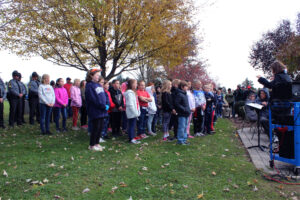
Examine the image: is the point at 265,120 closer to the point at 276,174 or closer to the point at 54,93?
the point at 276,174

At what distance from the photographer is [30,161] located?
5398 mm

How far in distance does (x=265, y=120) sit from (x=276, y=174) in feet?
10.8

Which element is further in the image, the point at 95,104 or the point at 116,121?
the point at 116,121

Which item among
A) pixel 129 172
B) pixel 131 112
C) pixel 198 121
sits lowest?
pixel 129 172

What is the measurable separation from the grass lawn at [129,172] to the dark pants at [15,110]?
359 centimetres

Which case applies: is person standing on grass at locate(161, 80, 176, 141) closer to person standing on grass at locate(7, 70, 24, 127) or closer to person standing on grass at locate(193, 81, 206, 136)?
person standing on grass at locate(193, 81, 206, 136)

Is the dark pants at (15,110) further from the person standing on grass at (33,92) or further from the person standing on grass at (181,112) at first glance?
the person standing on grass at (181,112)

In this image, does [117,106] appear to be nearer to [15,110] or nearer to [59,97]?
[59,97]

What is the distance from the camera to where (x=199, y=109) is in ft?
31.0

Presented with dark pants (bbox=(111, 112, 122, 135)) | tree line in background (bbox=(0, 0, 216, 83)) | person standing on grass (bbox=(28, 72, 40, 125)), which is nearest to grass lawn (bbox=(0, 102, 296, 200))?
dark pants (bbox=(111, 112, 122, 135))

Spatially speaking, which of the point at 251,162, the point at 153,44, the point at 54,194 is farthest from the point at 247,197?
the point at 153,44

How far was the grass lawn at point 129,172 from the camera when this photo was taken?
12.8 ft

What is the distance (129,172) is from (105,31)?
8630mm

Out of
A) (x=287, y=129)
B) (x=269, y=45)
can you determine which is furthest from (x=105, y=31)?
(x=269, y=45)
